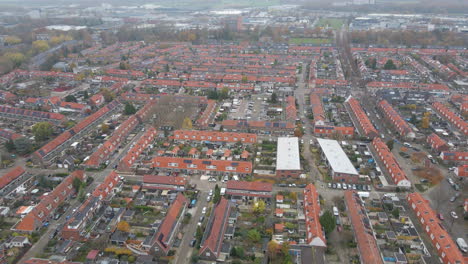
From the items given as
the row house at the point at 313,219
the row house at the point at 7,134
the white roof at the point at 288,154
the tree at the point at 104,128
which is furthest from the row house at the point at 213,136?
the row house at the point at 7,134

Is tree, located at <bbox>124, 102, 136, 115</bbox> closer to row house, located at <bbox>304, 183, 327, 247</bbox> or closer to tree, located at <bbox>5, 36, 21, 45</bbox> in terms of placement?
row house, located at <bbox>304, 183, 327, 247</bbox>

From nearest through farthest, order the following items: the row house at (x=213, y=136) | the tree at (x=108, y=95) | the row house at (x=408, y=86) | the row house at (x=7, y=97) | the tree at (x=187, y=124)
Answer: the row house at (x=213, y=136)
the tree at (x=187, y=124)
the tree at (x=108, y=95)
the row house at (x=7, y=97)
the row house at (x=408, y=86)

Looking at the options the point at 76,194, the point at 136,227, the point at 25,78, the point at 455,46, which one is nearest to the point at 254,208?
the point at 136,227

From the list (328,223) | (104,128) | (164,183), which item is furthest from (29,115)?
(328,223)

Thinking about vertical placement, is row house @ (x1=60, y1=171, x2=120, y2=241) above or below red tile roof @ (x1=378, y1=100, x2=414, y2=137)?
below

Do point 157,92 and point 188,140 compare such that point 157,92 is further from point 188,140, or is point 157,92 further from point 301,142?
point 301,142

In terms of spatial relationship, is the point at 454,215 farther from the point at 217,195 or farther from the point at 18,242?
the point at 18,242

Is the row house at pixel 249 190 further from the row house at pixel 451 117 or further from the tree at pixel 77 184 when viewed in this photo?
the row house at pixel 451 117

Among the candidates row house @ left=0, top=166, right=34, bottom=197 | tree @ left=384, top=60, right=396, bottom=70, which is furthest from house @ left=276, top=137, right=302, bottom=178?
tree @ left=384, top=60, right=396, bottom=70
